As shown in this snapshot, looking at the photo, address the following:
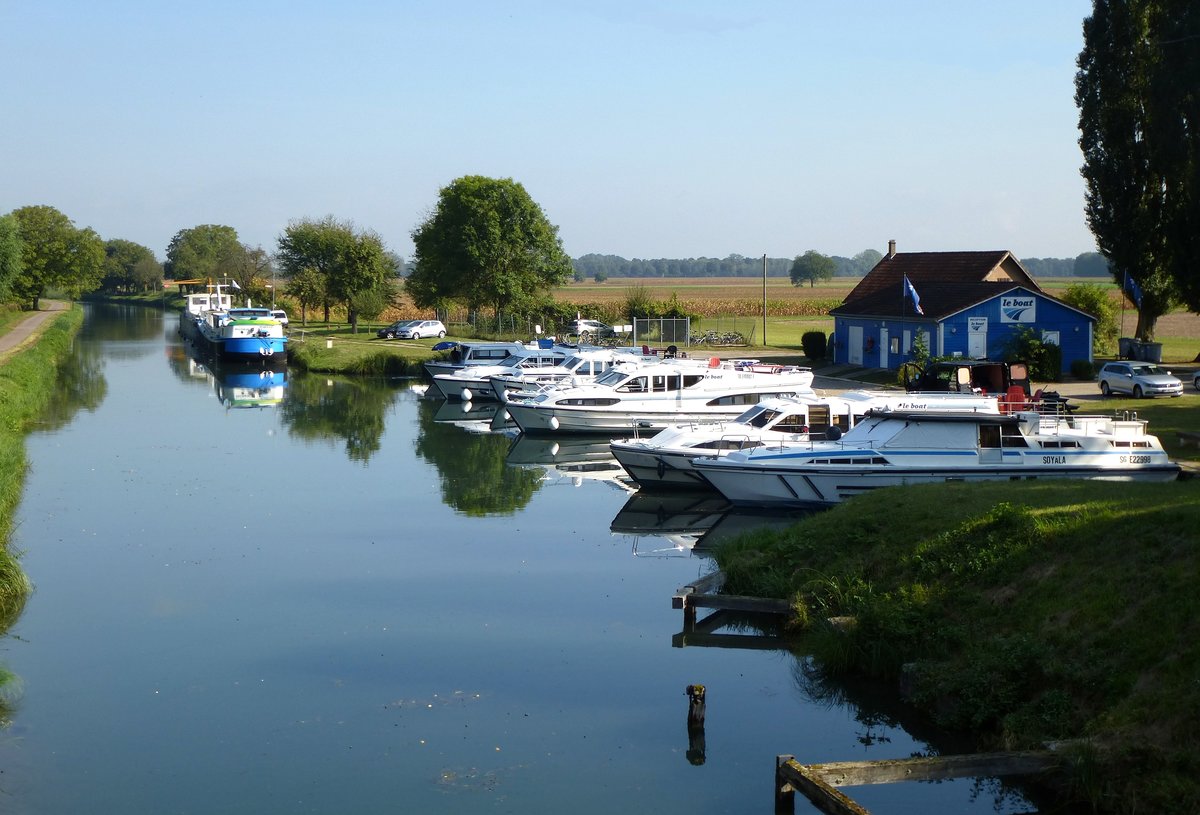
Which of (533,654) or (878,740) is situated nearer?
(878,740)

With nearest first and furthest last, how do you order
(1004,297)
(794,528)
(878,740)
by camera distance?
(878,740), (794,528), (1004,297)

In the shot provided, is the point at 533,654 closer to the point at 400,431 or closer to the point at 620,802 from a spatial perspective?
the point at 620,802

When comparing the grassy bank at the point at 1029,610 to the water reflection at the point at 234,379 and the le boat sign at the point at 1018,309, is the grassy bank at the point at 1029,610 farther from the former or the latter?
the water reflection at the point at 234,379

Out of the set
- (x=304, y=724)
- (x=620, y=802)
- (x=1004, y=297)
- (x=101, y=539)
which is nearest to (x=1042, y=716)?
Answer: (x=620, y=802)

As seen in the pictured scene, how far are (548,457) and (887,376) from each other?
18.5 m

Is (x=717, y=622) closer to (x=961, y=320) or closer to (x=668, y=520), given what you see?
(x=668, y=520)

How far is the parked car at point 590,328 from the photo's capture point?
231 ft

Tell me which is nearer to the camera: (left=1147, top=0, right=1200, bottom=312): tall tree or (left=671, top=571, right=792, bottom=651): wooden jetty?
(left=671, top=571, right=792, bottom=651): wooden jetty

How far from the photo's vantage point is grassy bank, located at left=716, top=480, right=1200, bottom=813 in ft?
38.7

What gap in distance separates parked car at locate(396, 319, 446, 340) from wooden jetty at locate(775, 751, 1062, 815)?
6455 cm

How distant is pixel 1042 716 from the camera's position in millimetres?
13000

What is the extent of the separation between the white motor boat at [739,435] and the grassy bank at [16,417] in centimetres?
1292

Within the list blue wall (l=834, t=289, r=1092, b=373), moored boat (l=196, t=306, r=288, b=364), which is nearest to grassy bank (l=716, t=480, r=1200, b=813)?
blue wall (l=834, t=289, r=1092, b=373)

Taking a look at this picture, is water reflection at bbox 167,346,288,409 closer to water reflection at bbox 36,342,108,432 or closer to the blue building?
water reflection at bbox 36,342,108,432
